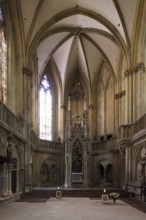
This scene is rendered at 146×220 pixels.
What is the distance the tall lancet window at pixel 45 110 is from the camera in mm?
33531

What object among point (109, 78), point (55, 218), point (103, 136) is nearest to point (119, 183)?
point (103, 136)

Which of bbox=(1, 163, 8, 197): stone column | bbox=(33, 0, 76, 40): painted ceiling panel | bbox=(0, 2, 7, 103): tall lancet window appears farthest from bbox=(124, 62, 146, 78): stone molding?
bbox=(1, 163, 8, 197): stone column

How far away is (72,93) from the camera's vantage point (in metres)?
36.2

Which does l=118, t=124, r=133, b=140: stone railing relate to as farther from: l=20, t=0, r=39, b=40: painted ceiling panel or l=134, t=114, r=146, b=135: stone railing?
l=20, t=0, r=39, b=40: painted ceiling panel

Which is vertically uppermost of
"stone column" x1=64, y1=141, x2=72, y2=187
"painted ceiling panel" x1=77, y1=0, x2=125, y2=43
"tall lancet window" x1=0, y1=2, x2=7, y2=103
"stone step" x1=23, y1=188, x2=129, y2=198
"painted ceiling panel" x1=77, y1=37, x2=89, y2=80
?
"painted ceiling panel" x1=77, y1=0, x2=125, y2=43

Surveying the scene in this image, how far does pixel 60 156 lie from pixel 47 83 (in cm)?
778

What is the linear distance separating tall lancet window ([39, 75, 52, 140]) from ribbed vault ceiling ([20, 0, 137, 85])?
189 centimetres

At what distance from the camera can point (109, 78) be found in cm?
3381

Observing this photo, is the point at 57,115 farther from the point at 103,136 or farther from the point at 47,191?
the point at 47,191

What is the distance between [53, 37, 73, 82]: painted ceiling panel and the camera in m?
32.1

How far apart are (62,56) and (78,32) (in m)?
4.48

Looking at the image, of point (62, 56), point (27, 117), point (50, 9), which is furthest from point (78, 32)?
point (27, 117)

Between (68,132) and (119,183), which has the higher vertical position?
(68,132)

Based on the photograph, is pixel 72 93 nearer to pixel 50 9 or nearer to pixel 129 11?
pixel 50 9
